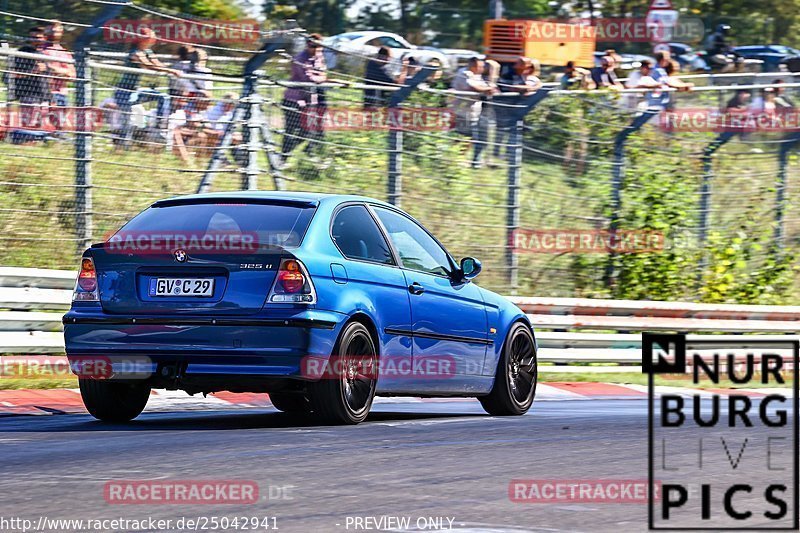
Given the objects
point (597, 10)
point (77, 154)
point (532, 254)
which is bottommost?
point (532, 254)

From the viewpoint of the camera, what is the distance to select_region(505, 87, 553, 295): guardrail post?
17062mm

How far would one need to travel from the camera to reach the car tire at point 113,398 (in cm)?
891

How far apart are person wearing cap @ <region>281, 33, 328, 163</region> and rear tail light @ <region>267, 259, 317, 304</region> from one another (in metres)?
6.92

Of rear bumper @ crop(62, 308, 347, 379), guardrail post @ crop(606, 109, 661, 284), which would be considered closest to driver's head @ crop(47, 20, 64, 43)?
rear bumper @ crop(62, 308, 347, 379)

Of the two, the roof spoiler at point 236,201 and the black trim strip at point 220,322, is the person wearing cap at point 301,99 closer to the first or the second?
the roof spoiler at point 236,201

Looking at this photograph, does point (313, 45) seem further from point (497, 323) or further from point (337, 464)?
point (337, 464)

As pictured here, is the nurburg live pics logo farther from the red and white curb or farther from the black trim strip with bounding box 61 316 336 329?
the red and white curb

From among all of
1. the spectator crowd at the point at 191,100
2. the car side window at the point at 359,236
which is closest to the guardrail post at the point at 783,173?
the spectator crowd at the point at 191,100

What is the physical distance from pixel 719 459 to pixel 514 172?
1006 cm

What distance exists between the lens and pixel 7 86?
13.2 metres

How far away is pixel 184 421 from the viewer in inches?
361

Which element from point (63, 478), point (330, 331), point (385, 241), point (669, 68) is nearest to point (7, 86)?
point (385, 241)

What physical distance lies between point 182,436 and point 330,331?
1.01 meters

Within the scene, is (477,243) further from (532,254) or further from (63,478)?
(63,478)
